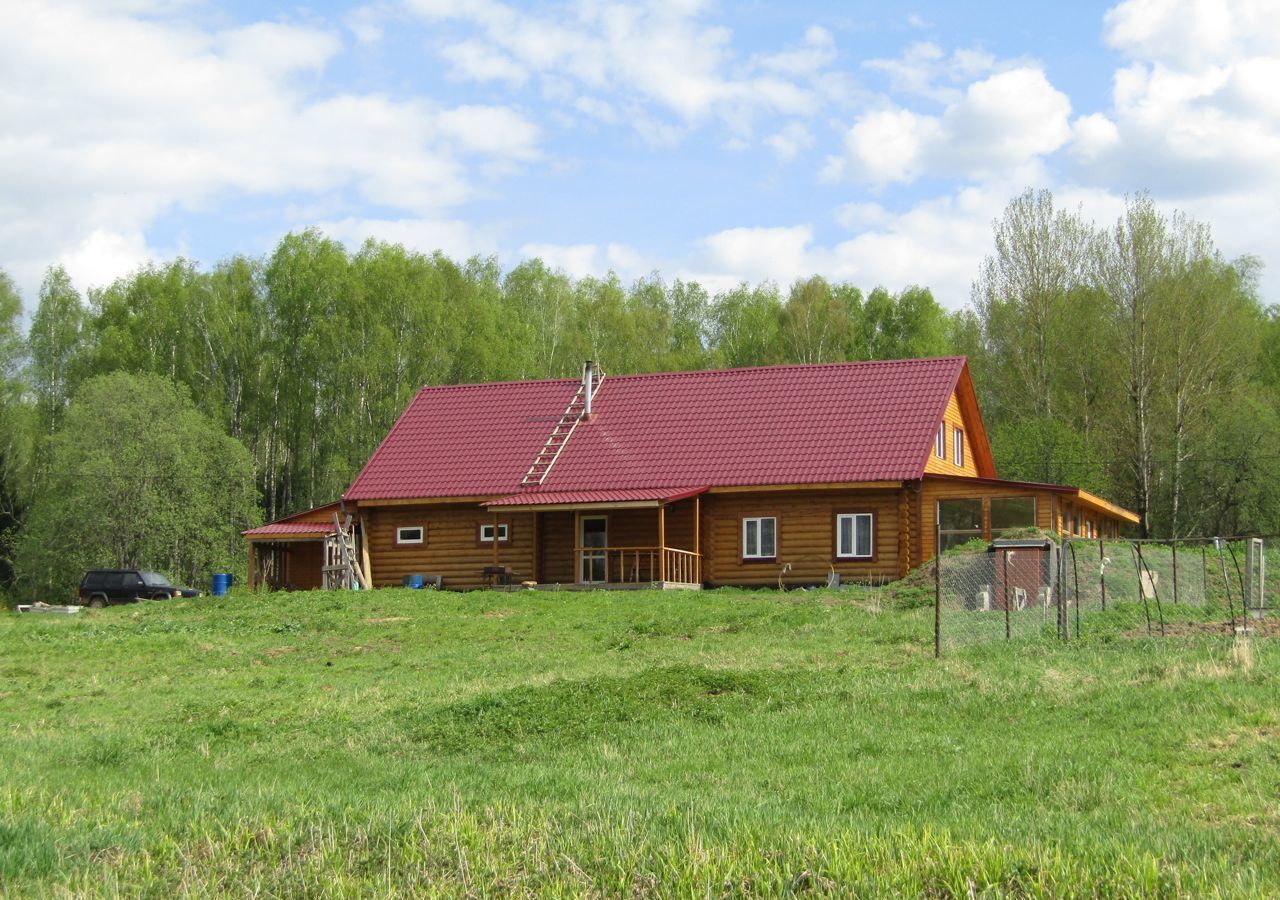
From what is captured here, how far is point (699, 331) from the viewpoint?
71438 mm

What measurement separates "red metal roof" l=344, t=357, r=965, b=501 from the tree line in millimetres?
13664

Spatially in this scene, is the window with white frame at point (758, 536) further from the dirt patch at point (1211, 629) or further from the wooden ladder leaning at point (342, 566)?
the dirt patch at point (1211, 629)

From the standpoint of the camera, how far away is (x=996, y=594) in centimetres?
2481

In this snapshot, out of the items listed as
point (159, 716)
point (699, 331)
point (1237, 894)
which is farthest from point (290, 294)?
point (1237, 894)

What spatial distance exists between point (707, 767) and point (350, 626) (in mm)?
14971

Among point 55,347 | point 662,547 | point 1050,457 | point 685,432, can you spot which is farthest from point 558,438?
point 55,347

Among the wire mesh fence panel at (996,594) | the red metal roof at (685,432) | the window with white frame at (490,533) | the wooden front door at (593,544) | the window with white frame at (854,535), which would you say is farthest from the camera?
the window with white frame at (490,533)

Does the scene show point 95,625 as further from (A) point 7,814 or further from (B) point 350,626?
(A) point 7,814

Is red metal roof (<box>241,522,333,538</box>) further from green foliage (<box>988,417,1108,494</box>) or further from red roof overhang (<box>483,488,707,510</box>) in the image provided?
green foliage (<box>988,417,1108,494</box>)

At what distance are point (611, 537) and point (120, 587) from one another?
17095 millimetres

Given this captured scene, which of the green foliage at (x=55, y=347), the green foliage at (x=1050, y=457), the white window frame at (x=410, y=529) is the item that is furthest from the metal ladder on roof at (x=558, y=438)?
the green foliage at (x=55, y=347)

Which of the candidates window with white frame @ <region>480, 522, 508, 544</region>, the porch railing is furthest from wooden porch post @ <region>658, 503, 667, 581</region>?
window with white frame @ <region>480, 522, 508, 544</region>

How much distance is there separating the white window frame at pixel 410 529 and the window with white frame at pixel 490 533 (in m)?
1.82

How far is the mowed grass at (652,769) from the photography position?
7891mm
